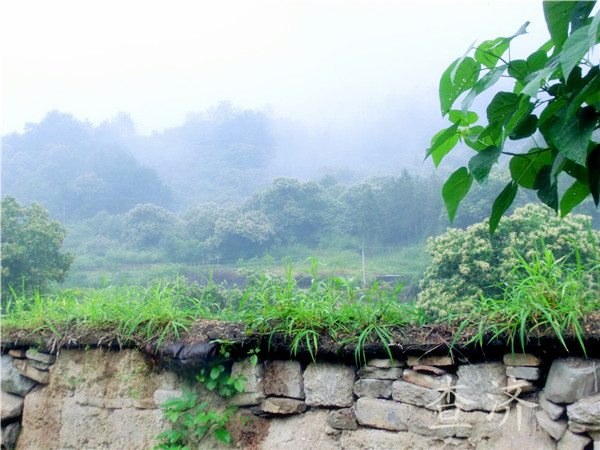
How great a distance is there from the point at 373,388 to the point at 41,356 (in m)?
1.58

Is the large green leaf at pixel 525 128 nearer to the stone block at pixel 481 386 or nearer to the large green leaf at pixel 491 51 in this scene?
the large green leaf at pixel 491 51

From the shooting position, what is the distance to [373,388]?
1479mm

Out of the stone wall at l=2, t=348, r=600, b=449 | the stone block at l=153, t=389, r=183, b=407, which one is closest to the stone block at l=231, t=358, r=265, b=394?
the stone wall at l=2, t=348, r=600, b=449

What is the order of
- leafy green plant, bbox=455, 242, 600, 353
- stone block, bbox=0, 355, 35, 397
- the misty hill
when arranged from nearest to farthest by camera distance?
leafy green plant, bbox=455, 242, 600, 353
stone block, bbox=0, 355, 35, 397
the misty hill

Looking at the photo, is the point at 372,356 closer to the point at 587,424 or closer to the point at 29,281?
the point at 587,424

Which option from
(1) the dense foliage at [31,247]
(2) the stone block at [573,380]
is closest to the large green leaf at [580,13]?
(2) the stone block at [573,380]

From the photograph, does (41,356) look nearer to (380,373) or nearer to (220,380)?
(220,380)

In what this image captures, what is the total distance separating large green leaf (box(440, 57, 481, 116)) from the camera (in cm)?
81

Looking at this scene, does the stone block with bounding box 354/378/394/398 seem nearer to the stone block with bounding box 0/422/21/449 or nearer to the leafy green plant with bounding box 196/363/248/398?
the leafy green plant with bounding box 196/363/248/398

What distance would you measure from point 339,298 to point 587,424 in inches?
32.5

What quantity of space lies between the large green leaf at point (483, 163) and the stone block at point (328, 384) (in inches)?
39.4

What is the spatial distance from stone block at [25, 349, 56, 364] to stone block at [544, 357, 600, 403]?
2052 millimetres

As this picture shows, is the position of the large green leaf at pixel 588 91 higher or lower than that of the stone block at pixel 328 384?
higher

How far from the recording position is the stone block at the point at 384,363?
1462 mm
